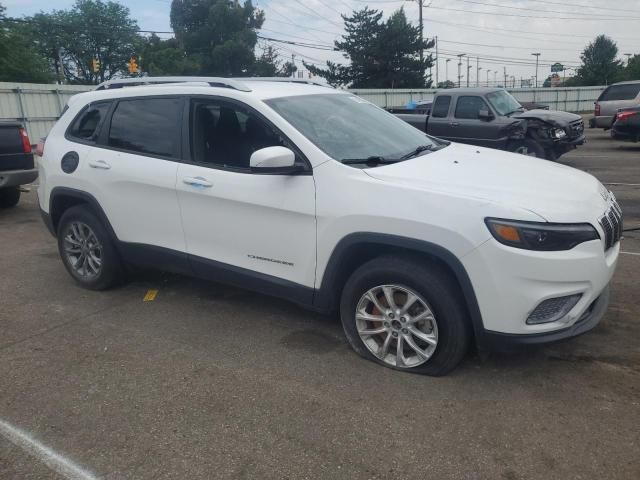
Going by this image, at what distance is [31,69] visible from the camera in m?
52.7

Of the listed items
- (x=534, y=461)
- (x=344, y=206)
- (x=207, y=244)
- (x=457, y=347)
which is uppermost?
(x=344, y=206)

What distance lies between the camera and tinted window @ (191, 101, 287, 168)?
13.0 ft

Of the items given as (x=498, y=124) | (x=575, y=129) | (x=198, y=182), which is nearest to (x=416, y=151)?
(x=198, y=182)

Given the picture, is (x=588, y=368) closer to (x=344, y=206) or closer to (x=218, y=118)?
(x=344, y=206)

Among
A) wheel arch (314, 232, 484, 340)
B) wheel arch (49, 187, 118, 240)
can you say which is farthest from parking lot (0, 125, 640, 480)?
wheel arch (49, 187, 118, 240)

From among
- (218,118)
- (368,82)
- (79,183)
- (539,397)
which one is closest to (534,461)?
(539,397)

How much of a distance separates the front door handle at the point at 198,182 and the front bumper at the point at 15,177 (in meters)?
5.24

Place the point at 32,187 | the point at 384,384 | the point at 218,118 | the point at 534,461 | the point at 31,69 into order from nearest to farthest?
the point at 534,461 < the point at 384,384 < the point at 218,118 < the point at 32,187 < the point at 31,69

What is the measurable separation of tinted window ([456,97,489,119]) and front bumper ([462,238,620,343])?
921 centimetres

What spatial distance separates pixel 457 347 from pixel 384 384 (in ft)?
1.63

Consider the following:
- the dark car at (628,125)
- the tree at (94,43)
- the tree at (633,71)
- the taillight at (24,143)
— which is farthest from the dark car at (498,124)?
the tree at (94,43)

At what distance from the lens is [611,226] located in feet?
11.1

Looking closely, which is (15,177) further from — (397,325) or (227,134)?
(397,325)

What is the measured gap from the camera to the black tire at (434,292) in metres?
3.22
